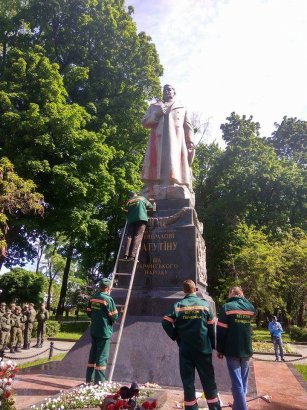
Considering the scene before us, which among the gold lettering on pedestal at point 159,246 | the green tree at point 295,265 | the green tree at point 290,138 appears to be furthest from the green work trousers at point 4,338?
the green tree at point 290,138

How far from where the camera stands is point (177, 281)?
8922mm

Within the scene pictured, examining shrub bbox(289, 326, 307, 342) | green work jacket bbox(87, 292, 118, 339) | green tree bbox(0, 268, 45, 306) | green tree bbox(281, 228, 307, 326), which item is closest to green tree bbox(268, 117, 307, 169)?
green tree bbox(281, 228, 307, 326)

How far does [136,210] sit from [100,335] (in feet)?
11.8

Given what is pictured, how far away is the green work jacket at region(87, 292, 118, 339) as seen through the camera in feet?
21.2

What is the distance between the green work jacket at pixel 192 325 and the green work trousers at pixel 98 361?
1.63 meters

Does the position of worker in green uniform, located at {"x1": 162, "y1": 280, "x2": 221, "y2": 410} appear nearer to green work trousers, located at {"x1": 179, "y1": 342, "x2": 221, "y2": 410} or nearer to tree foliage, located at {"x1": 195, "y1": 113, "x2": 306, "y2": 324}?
green work trousers, located at {"x1": 179, "y1": 342, "x2": 221, "y2": 410}

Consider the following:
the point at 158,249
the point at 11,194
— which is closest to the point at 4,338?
the point at 11,194

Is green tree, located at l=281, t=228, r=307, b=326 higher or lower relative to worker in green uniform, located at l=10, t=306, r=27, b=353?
higher

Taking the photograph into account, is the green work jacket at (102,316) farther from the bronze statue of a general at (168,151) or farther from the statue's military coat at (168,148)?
the statue's military coat at (168,148)

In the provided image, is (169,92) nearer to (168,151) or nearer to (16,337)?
(168,151)

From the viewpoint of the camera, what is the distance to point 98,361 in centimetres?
631

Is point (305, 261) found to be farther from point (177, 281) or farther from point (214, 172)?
point (177, 281)

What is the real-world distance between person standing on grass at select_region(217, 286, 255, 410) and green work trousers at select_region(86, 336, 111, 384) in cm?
196

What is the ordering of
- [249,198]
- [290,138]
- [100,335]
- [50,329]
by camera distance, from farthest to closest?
[290,138]
[249,198]
[50,329]
[100,335]
